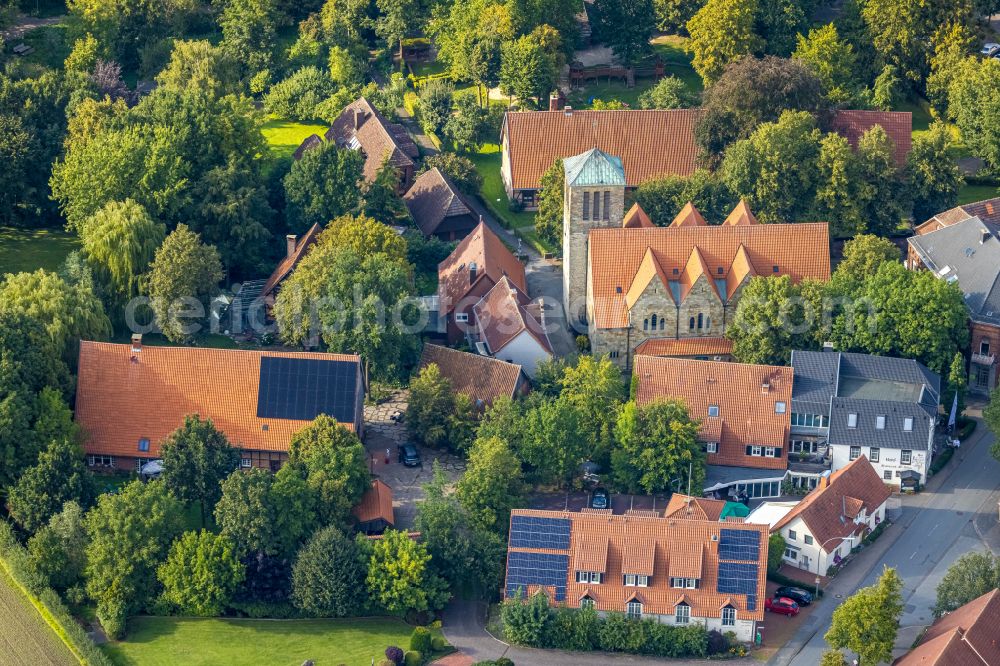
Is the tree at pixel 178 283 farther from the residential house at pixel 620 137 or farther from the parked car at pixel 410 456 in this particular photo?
the residential house at pixel 620 137

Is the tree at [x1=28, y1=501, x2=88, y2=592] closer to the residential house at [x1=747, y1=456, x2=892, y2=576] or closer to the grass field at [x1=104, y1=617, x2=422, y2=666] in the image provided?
the grass field at [x1=104, y1=617, x2=422, y2=666]

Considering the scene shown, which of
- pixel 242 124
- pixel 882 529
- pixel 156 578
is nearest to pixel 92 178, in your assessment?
pixel 242 124

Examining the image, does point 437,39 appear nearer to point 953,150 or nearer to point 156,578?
point 953,150

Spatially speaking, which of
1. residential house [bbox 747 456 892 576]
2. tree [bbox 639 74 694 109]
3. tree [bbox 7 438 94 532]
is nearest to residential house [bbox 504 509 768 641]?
residential house [bbox 747 456 892 576]

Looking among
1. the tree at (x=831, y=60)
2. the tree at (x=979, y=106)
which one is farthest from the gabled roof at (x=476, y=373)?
the tree at (x=979, y=106)

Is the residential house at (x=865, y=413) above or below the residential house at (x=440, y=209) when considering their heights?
below

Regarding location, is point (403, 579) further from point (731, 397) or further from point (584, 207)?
point (584, 207)
